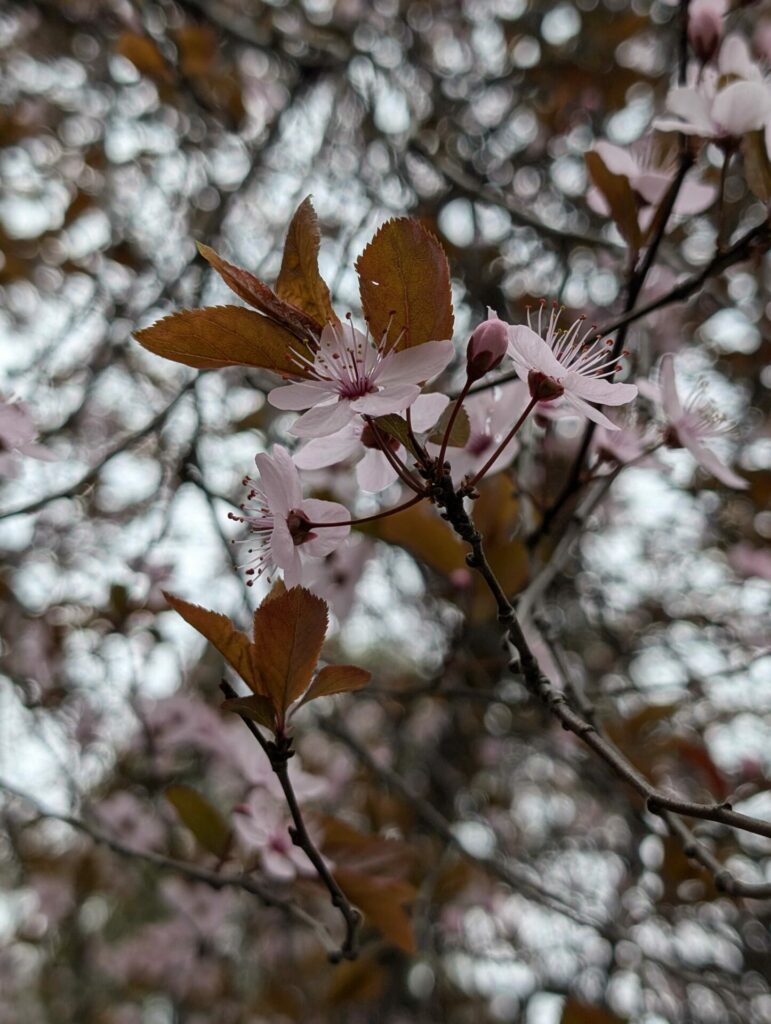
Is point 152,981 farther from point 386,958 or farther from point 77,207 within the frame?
point 77,207

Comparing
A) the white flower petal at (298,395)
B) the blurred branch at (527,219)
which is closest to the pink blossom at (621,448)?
the white flower petal at (298,395)

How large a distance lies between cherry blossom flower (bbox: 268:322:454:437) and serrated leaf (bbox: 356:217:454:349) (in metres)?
0.02

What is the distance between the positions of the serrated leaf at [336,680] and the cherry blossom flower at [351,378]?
8.2 inches

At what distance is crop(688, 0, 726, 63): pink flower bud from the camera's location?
1041 millimetres

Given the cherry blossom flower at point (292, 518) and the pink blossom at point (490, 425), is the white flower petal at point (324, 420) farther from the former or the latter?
the pink blossom at point (490, 425)

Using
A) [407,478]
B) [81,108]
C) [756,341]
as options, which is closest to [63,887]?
[81,108]

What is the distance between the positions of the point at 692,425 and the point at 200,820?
32.3 inches

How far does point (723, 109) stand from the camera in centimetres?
92

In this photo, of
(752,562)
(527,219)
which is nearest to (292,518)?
(527,219)

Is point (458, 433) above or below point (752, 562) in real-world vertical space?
above

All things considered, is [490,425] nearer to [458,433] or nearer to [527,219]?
[458,433]

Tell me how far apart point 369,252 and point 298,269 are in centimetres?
7

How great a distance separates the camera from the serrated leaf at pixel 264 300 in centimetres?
65

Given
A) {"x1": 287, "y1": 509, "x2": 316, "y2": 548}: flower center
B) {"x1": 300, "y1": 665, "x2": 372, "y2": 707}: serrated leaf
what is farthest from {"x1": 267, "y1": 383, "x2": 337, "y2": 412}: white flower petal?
{"x1": 300, "y1": 665, "x2": 372, "y2": 707}: serrated leaf
